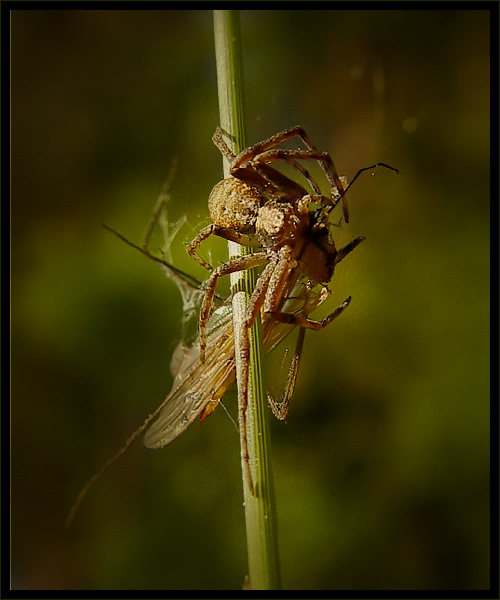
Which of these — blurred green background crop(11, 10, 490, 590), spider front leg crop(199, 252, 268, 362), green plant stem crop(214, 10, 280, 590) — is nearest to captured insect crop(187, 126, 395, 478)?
spider front leg crop(199, 252, 268, 362)

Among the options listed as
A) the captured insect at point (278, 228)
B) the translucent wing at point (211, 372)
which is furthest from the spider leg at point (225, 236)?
the translucent wing at point (211, 372)

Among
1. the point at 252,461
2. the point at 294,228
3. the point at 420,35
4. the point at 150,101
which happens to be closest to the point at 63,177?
the point at 150,101

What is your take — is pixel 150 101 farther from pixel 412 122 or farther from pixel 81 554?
pixel 81 554

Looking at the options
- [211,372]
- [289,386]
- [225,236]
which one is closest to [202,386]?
[211,372]

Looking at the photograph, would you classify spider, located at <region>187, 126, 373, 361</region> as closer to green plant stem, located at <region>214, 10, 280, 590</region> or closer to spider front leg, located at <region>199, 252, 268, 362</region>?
spider front leg, located at <region>199, 252, 268, 362</region>

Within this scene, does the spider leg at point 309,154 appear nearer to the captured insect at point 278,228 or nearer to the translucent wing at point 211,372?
the captured insect at point 278,228

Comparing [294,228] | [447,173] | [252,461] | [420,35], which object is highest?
[420,35]

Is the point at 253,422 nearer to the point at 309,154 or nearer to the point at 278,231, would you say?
the point at 278,231
